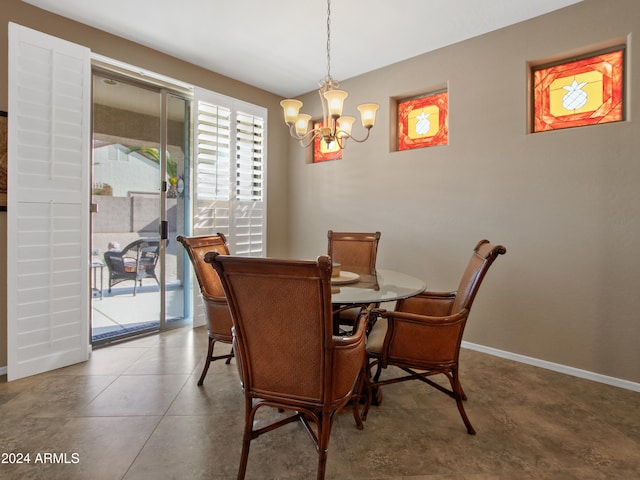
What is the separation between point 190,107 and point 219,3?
1.40 metres

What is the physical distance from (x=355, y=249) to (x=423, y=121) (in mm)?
1521

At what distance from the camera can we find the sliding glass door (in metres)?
3.19

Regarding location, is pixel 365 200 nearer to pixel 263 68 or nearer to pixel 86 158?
pixel 263 68

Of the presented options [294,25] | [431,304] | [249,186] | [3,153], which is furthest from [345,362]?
[249,186]

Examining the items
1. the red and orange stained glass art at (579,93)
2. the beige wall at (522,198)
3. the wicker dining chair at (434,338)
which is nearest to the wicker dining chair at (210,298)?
the wicker dining chair at (434,338)

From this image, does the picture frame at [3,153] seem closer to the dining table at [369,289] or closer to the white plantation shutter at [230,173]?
the white plantation shutter at [230,173]

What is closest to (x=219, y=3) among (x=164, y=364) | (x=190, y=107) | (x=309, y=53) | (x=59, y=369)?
(x=309, y=53)

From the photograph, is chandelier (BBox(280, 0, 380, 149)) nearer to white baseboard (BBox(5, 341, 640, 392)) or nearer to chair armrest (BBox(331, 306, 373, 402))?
chair armrest (BBox(331, 306, 373, 402))

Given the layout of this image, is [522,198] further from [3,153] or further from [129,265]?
[3,153]

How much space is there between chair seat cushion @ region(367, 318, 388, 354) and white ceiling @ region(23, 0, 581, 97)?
2342mm

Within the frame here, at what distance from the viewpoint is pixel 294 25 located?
2873 millimetres

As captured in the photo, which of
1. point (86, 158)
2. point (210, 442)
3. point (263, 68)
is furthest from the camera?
point (263, 68)

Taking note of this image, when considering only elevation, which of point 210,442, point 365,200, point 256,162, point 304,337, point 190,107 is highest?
point 190,107

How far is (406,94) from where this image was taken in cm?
357
